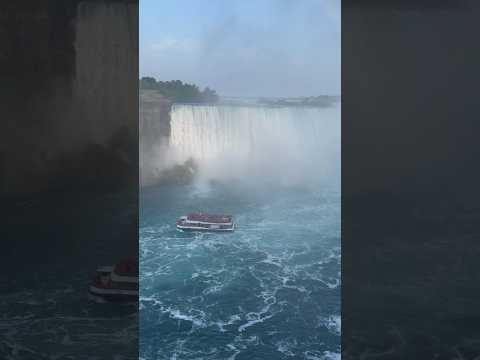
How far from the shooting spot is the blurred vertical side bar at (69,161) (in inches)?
119

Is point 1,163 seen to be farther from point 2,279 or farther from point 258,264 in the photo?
point 258,264

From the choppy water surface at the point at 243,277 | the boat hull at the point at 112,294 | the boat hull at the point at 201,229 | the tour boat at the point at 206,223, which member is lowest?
the choppy water surface at the point at 243,277

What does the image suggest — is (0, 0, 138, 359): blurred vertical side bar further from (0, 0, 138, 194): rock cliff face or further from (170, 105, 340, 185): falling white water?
(170, 105, 340, 185): falling white water

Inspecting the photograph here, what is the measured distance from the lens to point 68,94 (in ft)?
10.1

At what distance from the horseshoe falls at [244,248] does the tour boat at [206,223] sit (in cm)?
23

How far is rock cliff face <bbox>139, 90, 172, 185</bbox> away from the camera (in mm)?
15359

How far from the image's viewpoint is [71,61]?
3.07m

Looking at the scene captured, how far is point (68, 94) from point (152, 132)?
1215cm

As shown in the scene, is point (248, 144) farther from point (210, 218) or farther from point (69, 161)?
point (69, 161)
